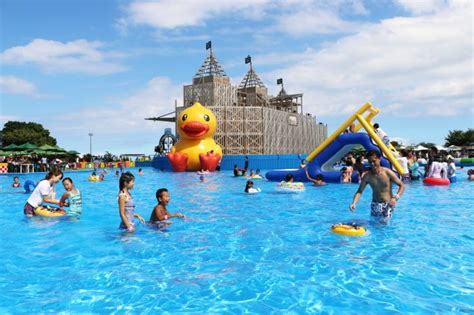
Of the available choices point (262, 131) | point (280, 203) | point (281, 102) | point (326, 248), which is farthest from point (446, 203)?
point (281, 102)

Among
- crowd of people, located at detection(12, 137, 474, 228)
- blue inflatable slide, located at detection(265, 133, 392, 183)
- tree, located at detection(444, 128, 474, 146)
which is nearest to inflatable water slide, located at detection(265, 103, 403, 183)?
blue inflatable slide, located at detection(265, 133, 392, 183)

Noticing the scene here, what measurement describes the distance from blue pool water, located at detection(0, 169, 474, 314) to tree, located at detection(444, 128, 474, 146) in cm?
5613

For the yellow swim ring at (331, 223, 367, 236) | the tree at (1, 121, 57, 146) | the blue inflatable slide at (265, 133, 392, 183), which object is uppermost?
the tree at (1, 121, 57, 146)

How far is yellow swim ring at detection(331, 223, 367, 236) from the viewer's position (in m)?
6.34

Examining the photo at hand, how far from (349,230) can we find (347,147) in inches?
412

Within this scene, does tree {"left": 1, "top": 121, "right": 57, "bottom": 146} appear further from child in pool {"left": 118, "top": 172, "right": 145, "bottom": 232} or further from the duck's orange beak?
child in pool {"left": 118, "top": 172, "right": 145, "bottom": 232}

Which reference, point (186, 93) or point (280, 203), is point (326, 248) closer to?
point (280, 203)

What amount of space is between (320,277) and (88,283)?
2.56 meters

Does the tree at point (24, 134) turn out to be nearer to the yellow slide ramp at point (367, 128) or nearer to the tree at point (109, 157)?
the tree at point (109, 157)

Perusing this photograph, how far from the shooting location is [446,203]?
10258 millimetres

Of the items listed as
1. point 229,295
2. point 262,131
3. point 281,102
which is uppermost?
point 281,102

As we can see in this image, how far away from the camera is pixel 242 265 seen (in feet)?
16.4

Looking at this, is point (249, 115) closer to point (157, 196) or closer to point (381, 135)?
point (381, 135)

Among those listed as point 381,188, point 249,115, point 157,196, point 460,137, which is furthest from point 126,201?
point 460,137
